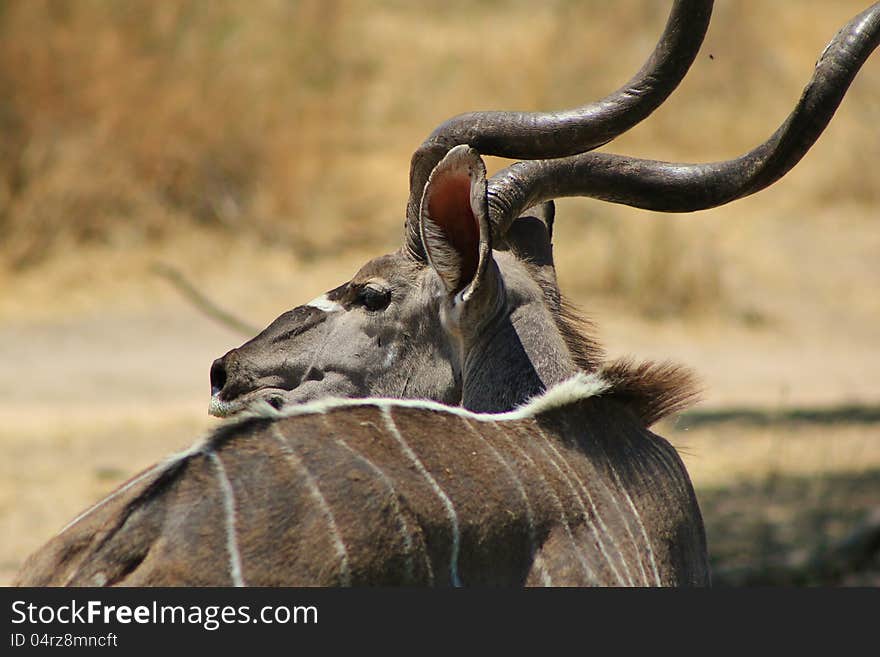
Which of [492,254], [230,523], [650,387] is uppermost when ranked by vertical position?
[492,254]

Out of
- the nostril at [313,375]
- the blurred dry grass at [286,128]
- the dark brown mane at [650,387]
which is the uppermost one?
the blurred dry grass at [286,128]

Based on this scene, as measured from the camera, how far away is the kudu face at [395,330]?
12.1ft

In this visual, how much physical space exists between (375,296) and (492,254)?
1.34ft

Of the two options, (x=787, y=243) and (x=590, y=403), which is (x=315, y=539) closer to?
(x=590, y=403)

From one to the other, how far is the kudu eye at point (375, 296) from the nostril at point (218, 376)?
451mm

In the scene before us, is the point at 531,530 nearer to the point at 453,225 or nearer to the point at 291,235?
the point at 453,225

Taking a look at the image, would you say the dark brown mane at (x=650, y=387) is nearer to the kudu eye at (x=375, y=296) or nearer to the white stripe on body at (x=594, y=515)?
the white stripe on body at (x=594, y=515)


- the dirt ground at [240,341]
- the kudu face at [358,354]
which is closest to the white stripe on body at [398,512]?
the kudu face at [358,354]

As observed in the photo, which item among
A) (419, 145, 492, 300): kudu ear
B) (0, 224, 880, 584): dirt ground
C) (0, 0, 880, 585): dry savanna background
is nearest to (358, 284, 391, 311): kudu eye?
(419, 145, 492, 300): kudu ear

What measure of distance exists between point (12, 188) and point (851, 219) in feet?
30.5

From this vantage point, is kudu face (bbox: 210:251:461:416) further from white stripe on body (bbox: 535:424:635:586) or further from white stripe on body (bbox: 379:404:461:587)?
white stripe on body (bbox: 379:404:461:587)

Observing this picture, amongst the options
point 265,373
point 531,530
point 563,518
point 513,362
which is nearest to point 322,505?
point 531,530

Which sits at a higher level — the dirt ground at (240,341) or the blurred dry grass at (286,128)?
the blurred dry grass at (286,128)

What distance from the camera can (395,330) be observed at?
12.8ft
